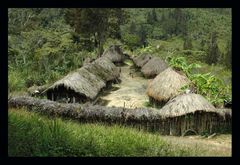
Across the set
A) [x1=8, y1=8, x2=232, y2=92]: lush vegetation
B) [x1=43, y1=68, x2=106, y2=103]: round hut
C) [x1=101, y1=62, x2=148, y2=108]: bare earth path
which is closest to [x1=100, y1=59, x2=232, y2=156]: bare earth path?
[x1=101, y1=62, x2=148, y2=108]: bare earth path

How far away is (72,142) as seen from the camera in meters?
9.63

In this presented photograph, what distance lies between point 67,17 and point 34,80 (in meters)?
10.3

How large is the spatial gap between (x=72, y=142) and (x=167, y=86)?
8.33m

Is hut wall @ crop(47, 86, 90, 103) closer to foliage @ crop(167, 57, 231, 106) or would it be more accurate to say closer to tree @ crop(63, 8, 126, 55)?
foliage @ crop(167, 57, 231, 106)

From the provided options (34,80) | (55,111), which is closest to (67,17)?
(34,80)

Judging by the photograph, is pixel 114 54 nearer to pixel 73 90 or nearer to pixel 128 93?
pixel 128 93

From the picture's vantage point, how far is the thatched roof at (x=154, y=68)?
26078 mm

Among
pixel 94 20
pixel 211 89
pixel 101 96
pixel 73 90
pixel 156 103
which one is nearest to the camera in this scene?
pixel 211 89

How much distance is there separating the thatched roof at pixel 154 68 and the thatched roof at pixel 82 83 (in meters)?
7.40

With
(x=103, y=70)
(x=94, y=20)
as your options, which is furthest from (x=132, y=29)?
(x=103, y=70)

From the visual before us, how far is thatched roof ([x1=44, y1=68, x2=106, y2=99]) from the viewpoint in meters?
16.8

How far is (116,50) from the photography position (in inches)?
1299

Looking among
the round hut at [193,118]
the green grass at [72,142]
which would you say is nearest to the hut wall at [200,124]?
the round hut at [193,118]
